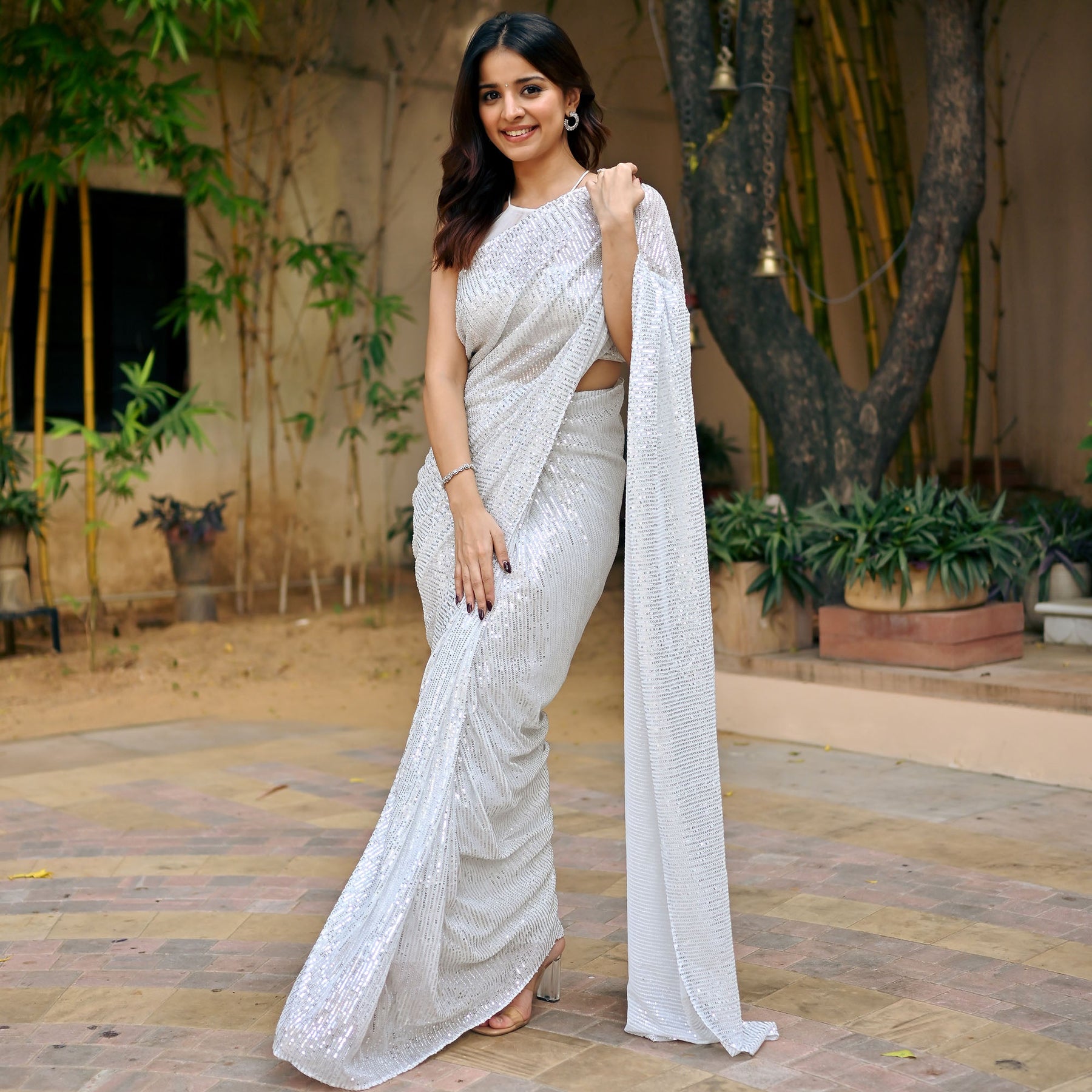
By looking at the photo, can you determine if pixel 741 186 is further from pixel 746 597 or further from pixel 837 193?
pixel 837 193

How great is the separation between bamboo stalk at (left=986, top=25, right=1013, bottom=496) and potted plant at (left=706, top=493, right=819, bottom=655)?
101 inches

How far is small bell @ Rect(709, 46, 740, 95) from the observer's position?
194 inches

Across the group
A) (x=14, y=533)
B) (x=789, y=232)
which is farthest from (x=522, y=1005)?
(x=789, y=232)

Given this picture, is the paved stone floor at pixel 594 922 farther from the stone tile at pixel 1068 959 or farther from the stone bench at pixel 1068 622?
the stone bench at pixel 1068 622

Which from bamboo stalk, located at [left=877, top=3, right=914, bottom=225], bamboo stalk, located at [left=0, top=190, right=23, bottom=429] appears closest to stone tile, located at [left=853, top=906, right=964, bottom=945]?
bamboo stalk, located at [left=877, top=3, right=914, bottom=225]

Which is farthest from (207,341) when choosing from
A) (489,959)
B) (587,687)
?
(489,959)

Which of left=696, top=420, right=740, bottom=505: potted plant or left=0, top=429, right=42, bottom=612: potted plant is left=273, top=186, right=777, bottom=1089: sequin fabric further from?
left=696, top=420, right=740, bottom=505: potted plant

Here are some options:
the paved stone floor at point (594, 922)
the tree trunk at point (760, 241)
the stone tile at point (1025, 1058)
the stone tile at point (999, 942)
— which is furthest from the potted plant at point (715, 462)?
the stone tile at point (1025, 1058)

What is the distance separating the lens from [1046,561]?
5.11 m

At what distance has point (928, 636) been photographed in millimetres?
4441

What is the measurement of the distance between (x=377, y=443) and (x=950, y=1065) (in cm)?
657

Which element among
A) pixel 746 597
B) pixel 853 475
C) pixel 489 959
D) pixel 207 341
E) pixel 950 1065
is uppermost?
pixel 207 341

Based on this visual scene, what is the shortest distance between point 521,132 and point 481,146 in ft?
0.33

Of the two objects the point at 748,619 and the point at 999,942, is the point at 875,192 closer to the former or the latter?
the point at 748,619
